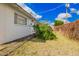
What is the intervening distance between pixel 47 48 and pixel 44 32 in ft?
8.43

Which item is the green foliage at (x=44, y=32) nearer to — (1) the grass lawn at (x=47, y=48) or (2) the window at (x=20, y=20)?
(1) the grass lawn at (x=47, y=48)

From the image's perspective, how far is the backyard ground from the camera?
31.7ft

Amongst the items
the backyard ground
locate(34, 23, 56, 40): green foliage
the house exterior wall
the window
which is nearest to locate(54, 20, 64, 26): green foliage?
locate(34, 23, 56, 40): green foliage

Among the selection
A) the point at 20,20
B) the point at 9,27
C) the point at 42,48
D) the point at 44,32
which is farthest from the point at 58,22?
the point at 20,20

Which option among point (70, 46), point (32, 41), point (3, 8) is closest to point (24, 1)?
point (3, 8)

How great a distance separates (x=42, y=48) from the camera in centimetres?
1060

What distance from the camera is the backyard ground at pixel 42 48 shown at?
9.66m

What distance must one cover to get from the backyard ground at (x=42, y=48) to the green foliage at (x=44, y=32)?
50 centimetres

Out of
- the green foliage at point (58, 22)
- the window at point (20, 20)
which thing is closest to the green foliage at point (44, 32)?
the green foliage at point (58, 22)

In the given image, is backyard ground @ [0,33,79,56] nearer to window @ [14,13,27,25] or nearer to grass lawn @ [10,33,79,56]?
grass lawn @ [10,33,79,56]

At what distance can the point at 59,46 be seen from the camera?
1104cm

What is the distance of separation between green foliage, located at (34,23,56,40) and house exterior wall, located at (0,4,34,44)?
49cm

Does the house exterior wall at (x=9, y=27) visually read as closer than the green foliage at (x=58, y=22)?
Yes

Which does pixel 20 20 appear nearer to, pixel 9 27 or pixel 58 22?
pixel 9 27
